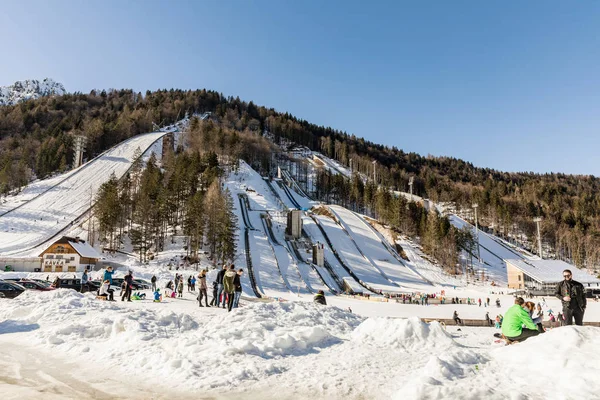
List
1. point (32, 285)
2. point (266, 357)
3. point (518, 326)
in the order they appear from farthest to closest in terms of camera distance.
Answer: point (32, 285)
point (518, 326)
point (266, 357)

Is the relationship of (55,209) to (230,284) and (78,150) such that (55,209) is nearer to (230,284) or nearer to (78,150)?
(78,150)

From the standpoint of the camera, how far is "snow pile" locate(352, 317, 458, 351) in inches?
335

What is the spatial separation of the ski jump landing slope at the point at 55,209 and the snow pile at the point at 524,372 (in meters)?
54.7

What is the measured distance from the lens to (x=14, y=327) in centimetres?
1070

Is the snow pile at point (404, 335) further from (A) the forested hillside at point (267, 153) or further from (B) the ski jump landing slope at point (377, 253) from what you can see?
(A) the forested hillside at point (267, 153)

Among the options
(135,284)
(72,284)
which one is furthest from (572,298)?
(135,284)

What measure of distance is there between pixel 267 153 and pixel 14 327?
4059 inches

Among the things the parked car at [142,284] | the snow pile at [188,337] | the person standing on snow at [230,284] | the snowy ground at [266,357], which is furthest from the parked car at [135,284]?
the person standing on snow at [230,284]

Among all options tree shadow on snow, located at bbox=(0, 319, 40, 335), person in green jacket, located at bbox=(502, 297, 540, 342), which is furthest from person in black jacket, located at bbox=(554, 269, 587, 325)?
tree shadow on snow, located at bbox=(0, 319, 40, 335)

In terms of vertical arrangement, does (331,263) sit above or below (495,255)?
below

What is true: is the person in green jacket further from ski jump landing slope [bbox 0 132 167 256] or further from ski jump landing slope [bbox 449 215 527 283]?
ski jump landing slope [bbox 449 215 527 283]

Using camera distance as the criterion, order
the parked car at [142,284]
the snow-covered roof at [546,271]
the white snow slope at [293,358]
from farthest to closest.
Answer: the snow-covered roof at [546,271] < the parked car at [142,284] < the white snow slope at [293,358]

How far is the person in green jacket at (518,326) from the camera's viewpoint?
7.76 m

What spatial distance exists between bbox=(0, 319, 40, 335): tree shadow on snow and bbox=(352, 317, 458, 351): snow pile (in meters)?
9.26
